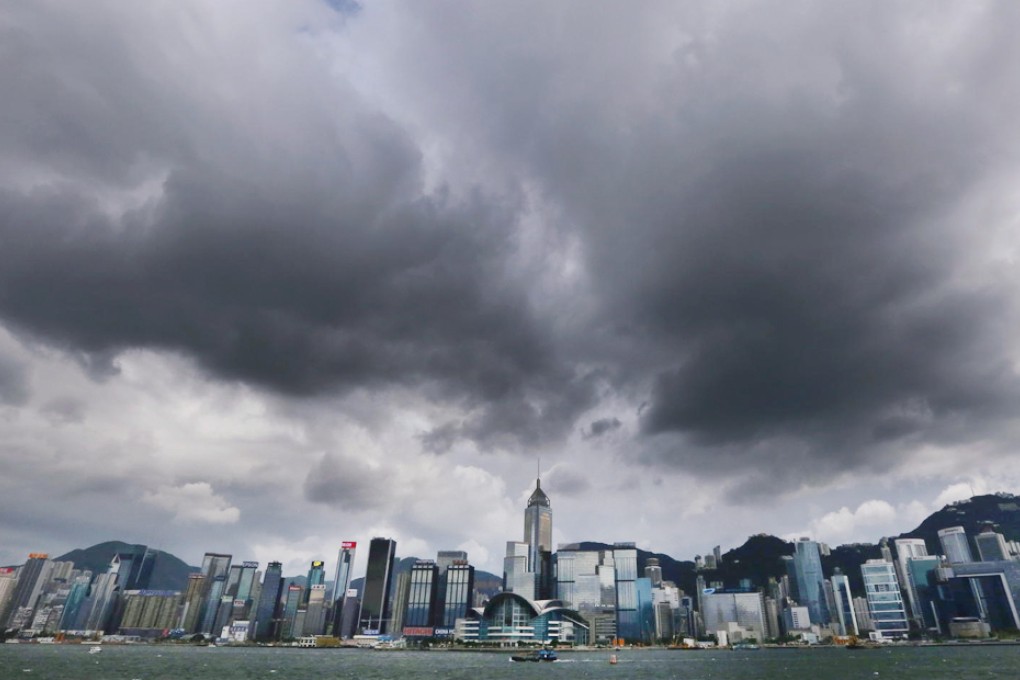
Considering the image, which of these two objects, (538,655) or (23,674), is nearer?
(23,674)

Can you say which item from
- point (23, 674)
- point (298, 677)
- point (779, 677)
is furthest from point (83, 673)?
point (779, 677)

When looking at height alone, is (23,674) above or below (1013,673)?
below

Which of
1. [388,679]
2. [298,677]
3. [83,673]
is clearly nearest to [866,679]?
[388,679]

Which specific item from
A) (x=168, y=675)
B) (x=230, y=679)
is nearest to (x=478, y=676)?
(x=230, y=679)

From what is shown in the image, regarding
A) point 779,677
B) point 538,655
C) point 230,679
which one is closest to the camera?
point 230,679

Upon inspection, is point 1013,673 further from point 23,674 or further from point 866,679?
point 23,674

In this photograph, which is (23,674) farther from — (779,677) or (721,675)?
(779,677)

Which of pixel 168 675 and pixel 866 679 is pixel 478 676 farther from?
pixel 866 679

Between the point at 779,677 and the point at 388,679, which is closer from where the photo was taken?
the point at 388,679

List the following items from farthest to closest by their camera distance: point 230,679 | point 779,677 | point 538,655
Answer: point 538,655 → point 779,677 → point 230,679
